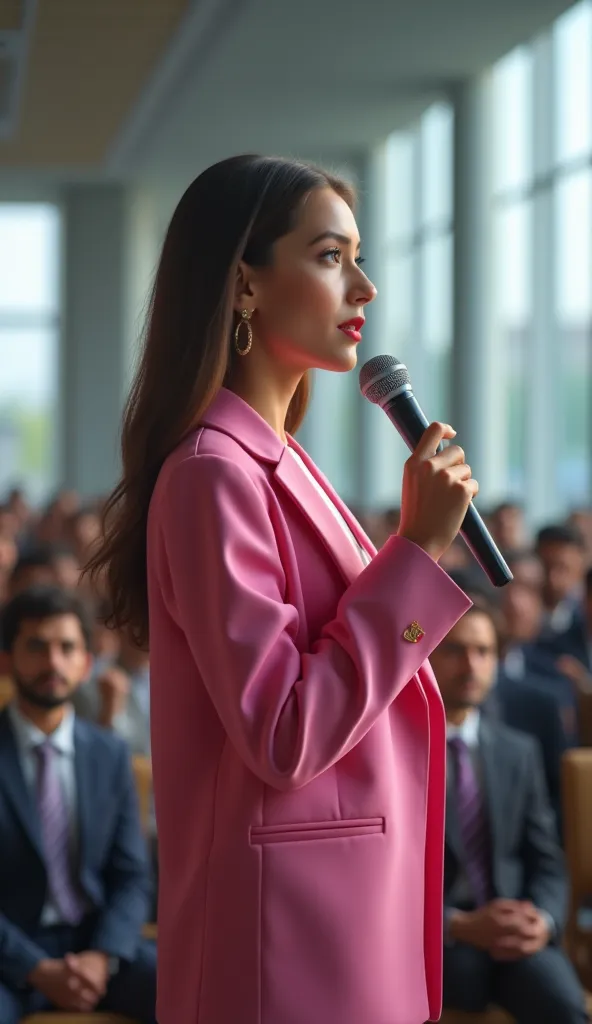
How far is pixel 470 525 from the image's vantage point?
4.67 ft

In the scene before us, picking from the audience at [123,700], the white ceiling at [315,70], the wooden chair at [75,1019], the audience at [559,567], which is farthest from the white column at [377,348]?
the wooden chair at [75,1019]

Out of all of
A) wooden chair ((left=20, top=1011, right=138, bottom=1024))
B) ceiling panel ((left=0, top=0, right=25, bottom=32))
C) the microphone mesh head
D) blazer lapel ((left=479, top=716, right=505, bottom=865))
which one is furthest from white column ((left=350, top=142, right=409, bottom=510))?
the microphone mesh head

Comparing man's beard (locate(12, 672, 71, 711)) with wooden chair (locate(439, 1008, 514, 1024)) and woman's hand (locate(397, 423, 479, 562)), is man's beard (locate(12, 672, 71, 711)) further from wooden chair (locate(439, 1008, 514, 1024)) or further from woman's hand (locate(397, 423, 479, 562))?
woman's hand (locate(397, 423, 479, 562))

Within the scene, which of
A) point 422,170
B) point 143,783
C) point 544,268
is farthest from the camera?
point 422,170

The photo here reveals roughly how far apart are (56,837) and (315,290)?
6.92 feet

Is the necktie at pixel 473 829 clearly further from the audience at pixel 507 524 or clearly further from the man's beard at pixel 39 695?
the audience at pixel 507 524

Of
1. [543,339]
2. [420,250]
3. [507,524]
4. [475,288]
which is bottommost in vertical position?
[507,524]

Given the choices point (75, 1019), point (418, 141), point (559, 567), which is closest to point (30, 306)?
point (418, 141)

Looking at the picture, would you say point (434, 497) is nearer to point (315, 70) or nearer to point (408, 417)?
point (408, 417)

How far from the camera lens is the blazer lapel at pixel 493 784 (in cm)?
324

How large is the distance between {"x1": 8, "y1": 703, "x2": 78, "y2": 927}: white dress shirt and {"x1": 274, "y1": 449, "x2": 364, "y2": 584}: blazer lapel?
6.35ft

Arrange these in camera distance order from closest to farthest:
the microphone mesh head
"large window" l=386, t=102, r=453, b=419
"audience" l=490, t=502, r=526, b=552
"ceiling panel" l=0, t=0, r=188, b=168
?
the microphone mesh head → "audience" l=490, t=502, r=526, b=552 → "ceiling panel" l=0, t=0, r=188, b=168 → "large window" l=386, t=102, r=453, b=419

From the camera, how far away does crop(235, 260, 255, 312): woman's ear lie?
1.42 metres

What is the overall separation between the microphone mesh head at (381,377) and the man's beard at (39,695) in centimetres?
197
